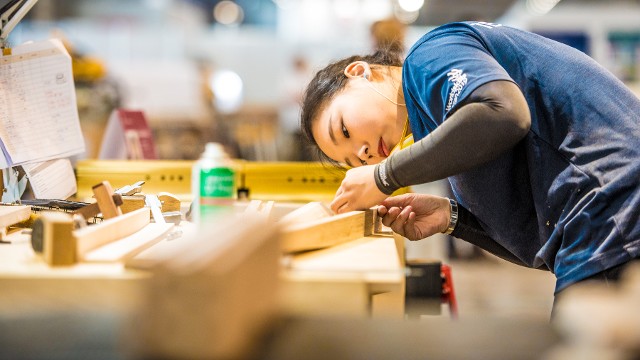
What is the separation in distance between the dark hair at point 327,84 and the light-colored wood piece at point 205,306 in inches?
42.4

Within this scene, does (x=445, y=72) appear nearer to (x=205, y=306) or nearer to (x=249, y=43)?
(x=205, y=306)

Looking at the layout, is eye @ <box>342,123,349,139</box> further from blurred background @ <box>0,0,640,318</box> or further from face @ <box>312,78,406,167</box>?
blurred background @ <box>0,0,640,318</box>

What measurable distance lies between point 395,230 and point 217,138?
4.71 m

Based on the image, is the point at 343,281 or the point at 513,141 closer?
the point at 343,281

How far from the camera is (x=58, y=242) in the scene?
0.95 meters

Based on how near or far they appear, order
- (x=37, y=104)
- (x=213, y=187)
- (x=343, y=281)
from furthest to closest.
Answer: (x=37, y=104) → (x=213, y=187) → (x=343, y=281)

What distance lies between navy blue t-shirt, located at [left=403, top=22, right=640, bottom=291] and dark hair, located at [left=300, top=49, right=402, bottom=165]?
264 mm

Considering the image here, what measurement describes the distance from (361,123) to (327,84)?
0.20 meters

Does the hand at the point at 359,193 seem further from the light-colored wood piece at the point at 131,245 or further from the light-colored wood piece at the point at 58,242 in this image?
the light-colored wood piece at the point at 58,242

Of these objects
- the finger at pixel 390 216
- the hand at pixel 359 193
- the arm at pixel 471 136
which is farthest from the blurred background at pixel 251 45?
the arm at pixel 471 136

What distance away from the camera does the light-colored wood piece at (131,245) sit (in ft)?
3.25

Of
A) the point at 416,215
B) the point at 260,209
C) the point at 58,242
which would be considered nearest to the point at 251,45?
the point at 416,215

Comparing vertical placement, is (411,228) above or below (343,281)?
below

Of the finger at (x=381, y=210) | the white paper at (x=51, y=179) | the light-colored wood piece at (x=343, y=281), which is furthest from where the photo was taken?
the white paper at (x=51, y=179)
